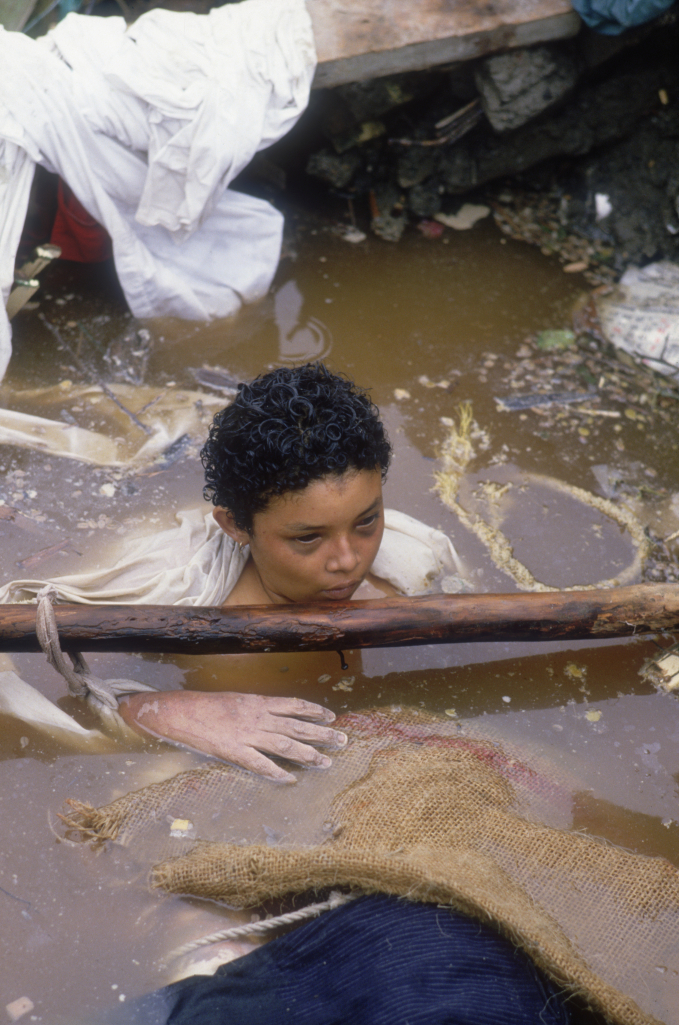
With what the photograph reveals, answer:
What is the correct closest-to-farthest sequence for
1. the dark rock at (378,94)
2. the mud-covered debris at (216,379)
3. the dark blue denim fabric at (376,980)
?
the dark blue denim fabric at (376,980)
the mud-covered debris at (216,379)
the dark rock at (378,94)

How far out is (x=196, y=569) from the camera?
2.55m

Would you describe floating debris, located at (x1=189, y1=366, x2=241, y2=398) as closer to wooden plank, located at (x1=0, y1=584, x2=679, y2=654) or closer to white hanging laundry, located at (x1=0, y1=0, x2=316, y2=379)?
white hanging laundry, located at (x1=0, y1=0, x2=316, y2=379)

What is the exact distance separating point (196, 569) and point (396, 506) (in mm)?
959

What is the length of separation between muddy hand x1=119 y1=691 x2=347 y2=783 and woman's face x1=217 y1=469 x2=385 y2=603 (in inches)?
13.5

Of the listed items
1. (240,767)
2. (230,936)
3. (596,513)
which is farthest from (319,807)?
(596,513)

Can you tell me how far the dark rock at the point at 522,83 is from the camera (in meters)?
4.23

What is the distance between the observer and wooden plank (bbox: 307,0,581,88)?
4016 mm

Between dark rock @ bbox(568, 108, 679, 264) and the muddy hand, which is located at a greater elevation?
dark rock @ bbox(568, 108, 679, 264)

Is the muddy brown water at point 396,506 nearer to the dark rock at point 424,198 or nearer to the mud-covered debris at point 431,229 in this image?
the mud-covered debris at point 431,229

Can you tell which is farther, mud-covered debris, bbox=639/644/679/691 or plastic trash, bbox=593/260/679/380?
plastic trash, bbox=593/260/679/380

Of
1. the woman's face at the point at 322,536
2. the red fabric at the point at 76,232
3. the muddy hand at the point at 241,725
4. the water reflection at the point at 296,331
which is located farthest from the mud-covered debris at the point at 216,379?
the muddy hand at the point at 241,725

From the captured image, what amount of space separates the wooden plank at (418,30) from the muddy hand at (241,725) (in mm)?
3260

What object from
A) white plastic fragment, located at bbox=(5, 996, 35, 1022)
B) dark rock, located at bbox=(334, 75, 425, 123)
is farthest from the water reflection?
white plastic fragment, located at bbox=(5, 996, 35, 1022)

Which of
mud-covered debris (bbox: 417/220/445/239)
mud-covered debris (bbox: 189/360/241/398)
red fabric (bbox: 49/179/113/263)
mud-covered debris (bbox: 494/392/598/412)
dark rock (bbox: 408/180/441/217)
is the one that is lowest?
mud-covered debris (bbox: 494/392/598/412)
